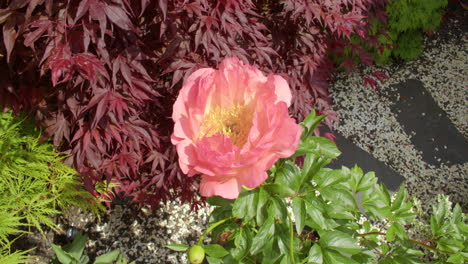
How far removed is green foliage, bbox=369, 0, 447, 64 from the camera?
3.86 meters

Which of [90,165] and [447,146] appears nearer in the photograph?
[90,165]

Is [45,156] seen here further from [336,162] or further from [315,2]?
[336,162]

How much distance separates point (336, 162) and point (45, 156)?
2.16 meters

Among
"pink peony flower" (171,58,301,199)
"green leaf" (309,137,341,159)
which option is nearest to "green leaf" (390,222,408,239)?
"green leaf" (309,137,341,159)

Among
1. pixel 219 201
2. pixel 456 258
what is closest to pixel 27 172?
pixel 219 201

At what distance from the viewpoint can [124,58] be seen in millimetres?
1454

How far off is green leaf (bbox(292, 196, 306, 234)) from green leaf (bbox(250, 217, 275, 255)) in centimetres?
7

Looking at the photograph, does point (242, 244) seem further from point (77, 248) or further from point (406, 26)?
point (406, 26)

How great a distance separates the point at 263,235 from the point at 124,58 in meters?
0.89

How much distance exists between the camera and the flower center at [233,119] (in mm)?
833

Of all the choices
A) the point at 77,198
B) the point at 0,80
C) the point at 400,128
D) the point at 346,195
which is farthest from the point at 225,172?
the point at 400,128

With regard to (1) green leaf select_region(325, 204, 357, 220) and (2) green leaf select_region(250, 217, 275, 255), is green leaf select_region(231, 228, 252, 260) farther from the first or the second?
(1) green leaf select_region(325, 204, 357, 220)

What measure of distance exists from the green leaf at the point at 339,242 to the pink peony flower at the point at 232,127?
447 millimetres

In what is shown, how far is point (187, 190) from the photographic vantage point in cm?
215
